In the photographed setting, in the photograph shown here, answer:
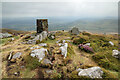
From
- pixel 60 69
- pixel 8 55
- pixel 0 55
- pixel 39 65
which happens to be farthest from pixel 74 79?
pixel 0 55

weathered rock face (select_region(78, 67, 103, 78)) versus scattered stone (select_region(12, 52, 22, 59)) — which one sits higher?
scattered stone (select_region(12, 52, 22, 59))

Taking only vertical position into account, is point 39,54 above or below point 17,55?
above

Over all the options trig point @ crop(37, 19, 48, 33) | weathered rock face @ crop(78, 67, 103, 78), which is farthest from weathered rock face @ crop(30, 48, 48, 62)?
trig point @ crop(37, 19, 48, 33)

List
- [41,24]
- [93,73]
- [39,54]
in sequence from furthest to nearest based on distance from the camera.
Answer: [41,24] < [39,54] < [93,73]

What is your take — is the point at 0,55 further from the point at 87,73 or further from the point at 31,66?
the point at 87,73

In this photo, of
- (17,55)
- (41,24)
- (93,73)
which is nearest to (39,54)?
(17,55)

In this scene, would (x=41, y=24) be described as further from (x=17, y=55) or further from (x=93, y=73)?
(x=93, y=73)

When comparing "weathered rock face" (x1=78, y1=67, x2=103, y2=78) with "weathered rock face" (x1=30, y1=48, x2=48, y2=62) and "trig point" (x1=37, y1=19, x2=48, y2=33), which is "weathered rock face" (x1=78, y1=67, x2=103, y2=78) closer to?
"weathered rock face" (x1=30, y1=48, x2=48, y2=62)

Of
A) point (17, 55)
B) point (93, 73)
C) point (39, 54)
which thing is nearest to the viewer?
point (93, 73)

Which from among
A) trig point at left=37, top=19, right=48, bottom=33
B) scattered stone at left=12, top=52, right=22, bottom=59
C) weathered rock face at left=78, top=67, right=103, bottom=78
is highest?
trig point at left=37, top=19, right=48, bottom=33

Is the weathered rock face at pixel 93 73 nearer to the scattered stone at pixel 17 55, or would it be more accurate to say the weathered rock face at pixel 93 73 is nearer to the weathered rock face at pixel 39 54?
the weathered rock face at pixel 39 54

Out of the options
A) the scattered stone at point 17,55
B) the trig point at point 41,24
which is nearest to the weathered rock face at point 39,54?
the scattered stone at point 17,55

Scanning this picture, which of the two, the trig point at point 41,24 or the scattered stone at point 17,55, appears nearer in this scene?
the scattered stone at point 17,55
